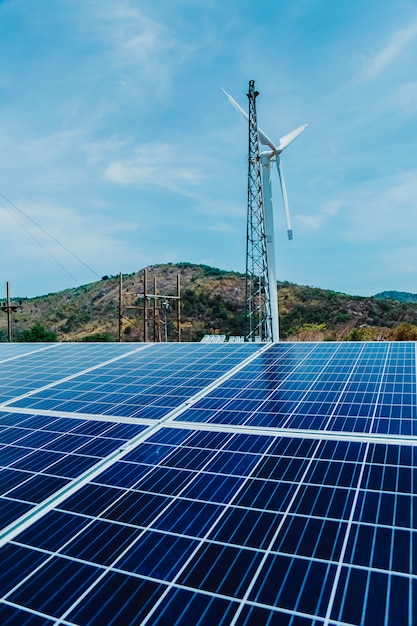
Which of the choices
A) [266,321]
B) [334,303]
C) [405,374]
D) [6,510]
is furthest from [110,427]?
[334,303]

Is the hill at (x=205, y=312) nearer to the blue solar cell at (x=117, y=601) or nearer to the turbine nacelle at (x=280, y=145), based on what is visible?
the turbine nacelle at (x=280, y=145)

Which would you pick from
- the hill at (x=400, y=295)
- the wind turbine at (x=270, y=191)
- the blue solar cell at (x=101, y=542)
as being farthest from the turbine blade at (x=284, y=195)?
the hill at (x=400, y=295)

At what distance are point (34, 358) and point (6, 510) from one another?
44.9 ft

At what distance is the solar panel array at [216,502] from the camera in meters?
5.80

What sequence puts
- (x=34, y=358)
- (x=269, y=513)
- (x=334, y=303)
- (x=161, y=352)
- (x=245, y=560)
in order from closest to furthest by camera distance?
(x=245, y=560) → (x=269, y=513) → (x=161, y=352) → (x=34, y=358) → (x=334, y=303)

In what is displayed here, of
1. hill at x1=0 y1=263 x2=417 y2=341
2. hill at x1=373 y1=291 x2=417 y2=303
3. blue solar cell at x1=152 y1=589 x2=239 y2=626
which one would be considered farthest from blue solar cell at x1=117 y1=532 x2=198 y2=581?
hill at x1=373 y1=291 x2=417 y2=303

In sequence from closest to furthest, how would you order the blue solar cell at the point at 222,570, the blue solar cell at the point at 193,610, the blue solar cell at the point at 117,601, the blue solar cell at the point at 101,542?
the blue solar cell at the point at 193,610, the blue solar cell at the point at 117,601, the blue solar cell at the point at 222,570, the blue solar cell at the point at 101,542

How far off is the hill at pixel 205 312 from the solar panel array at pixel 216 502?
5162 centimetres

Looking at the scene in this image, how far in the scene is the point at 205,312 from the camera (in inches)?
3821

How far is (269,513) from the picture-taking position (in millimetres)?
7312

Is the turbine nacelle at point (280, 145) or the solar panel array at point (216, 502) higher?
the turbine nacelle at point (280, 145)

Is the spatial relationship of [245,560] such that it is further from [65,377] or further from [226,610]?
[65,377]

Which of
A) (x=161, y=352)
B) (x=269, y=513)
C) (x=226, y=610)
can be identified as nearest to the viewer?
(x=226, y=610)

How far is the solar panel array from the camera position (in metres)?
5.80
